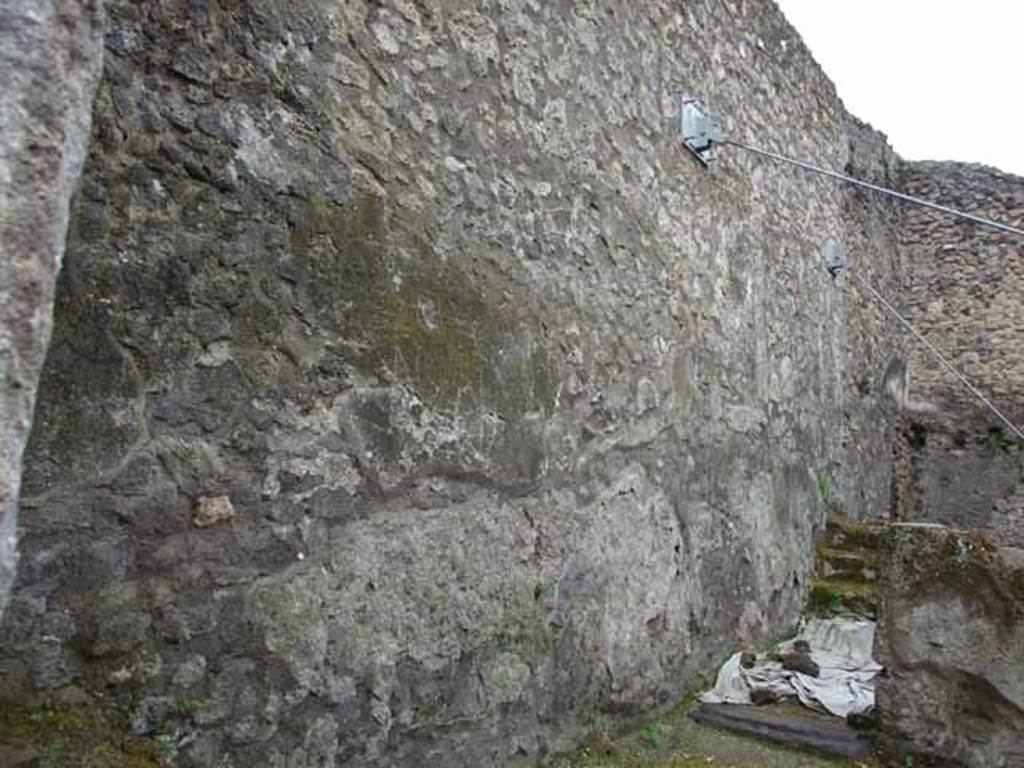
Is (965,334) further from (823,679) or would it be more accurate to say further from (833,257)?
(823,679)

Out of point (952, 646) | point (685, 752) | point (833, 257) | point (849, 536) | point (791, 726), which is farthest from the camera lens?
point (833, 257)

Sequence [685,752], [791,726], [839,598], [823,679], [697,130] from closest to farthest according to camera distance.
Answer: [685,752]
[791,726]
[823,679]
[697,130]
[839,598]

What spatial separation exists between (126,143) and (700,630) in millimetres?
3074

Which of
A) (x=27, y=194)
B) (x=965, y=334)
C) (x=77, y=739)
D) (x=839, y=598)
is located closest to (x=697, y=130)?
(x=839, y=598)

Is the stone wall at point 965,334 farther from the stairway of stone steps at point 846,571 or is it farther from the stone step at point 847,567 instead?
the stone step at point 847,567

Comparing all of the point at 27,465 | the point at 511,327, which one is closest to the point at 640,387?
the point at 511,327

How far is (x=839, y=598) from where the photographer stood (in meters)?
5.27

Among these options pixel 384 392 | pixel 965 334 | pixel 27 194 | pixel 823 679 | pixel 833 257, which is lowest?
pixel 823 679

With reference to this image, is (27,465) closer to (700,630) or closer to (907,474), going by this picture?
(700,630)

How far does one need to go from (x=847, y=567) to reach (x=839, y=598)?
31cm

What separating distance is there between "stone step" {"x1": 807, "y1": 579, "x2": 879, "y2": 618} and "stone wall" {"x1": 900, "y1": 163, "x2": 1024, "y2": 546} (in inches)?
123

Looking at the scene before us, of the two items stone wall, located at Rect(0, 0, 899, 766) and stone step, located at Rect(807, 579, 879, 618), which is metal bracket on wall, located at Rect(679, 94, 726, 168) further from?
stone step, located at Rect(807, 579, 879, 618)

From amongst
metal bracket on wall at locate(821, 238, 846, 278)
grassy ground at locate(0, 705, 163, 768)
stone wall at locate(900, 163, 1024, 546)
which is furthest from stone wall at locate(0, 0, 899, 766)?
stone wall at locate(900, 163, 1024, 546)

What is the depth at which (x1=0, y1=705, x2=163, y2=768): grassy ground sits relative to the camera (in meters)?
1.60
